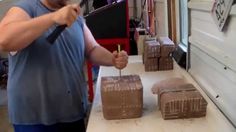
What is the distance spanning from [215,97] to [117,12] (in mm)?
1768

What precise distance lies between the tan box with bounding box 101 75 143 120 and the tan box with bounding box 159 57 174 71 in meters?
0.78

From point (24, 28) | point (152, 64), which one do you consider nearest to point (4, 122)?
point (152, 64)

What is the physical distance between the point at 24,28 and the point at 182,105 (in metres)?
0.68

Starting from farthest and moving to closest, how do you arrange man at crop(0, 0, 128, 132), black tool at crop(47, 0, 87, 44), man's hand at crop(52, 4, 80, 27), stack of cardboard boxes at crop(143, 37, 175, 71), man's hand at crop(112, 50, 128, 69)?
1. stack of cardboard boxes at crop(143, 37, 175, 71)
2. man's hand at crop(112, 50, 128, 69)
3. man at crop(0, 0, 128, 132)
4. black tool at crop(47, 0, 87, 44)
5. man's hand at crop(52, 4, 80, 27)

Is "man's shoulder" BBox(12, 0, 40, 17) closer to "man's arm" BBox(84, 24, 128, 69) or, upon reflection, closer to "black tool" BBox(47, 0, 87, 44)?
"black tool" BBox(47, 0, 87, 44)

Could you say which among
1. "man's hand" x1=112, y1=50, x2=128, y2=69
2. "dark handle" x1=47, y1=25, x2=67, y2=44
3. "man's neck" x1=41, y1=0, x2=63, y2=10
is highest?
"man's neck" x1=41, y1=0, x2=63, y2=10

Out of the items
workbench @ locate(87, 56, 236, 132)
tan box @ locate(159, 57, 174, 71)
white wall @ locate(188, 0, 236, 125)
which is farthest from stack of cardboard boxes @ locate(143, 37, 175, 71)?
workbench @ locate(87, 56, 236, 132)

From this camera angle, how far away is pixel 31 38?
1171mm

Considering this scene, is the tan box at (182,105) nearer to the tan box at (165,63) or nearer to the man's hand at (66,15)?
the man's hand at (66,15)

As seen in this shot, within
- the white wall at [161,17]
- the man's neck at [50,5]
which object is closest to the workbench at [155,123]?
the man's neck at [50,5]

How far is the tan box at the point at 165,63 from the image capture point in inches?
80.4

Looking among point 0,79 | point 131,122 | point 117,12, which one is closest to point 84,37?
point 131,122

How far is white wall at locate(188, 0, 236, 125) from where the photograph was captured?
3.93 feet

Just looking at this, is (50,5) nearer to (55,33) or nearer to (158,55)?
(55,33)
